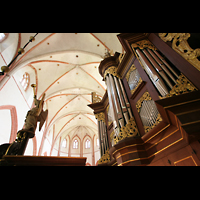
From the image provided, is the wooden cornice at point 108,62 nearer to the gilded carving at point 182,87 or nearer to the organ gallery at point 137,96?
the organ gallery at point 137,96

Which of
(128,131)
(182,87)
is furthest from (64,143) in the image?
(182,87)

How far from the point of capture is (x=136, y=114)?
3.55 metres

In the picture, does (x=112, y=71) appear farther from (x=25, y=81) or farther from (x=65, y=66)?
(x=25, y=81)

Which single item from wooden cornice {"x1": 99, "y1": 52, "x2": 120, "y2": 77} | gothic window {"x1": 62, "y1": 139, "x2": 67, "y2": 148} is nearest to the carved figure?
wooden cornice {"x1": 99, "y1": 52, "x2": 120, "y2": 77}

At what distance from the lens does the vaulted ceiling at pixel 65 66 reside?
8.95 meters

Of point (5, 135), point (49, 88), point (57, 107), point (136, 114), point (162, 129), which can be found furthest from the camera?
point (57, 107)

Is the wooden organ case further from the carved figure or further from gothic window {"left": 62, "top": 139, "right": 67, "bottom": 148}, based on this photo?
gothic window {"left": 62, "top": 139, "right": 67, "bottom": 148}

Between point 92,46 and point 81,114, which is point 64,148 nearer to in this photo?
point 81,114

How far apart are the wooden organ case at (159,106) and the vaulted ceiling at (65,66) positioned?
3638 mm

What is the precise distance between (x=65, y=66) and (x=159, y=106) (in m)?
10.6

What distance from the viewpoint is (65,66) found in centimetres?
1130

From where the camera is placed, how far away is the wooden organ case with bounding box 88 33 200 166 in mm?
1997

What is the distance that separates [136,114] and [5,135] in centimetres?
859
